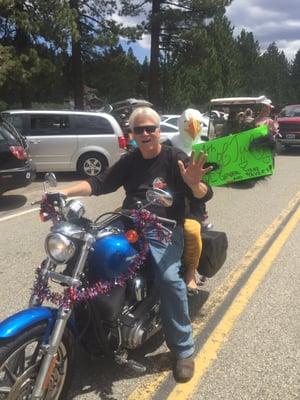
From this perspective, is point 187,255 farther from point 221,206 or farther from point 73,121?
point 73,121

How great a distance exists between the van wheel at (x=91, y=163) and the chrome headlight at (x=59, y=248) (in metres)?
10.4

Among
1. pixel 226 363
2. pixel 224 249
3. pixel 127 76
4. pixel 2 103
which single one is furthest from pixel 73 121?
pixel 127 76

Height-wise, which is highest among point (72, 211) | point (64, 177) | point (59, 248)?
point (72, 211)

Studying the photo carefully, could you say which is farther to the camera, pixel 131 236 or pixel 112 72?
pixel 112 72

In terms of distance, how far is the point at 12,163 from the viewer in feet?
31.6

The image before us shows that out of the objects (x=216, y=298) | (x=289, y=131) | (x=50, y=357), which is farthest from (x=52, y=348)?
(x=289, y=131)

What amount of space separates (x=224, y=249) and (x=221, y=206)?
16.5 feet

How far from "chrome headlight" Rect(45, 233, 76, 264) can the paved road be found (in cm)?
106

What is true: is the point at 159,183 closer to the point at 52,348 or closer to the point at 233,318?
the point at 52,348

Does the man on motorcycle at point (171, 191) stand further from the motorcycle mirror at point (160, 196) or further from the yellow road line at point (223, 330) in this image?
the motorcycle mirror at point (160, 196)

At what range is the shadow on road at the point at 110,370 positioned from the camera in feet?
11.5

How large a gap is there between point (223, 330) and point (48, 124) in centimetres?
963

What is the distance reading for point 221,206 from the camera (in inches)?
376

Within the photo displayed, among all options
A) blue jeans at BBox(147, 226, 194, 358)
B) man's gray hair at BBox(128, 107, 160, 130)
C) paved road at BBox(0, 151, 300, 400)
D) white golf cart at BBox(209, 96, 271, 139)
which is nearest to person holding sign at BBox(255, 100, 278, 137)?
white golf cart at BBox(209, 96, 271, 139)
